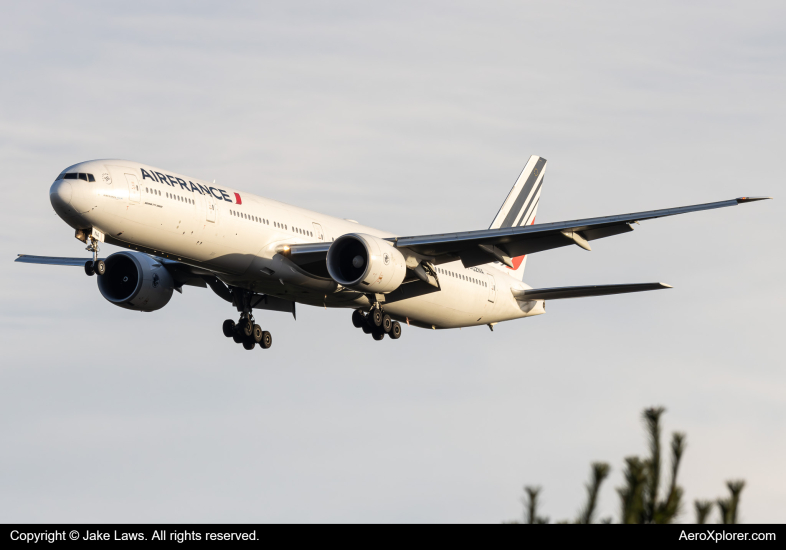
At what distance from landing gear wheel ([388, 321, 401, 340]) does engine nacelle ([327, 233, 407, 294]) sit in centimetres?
413

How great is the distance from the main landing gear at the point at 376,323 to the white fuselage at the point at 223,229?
1.52 feet

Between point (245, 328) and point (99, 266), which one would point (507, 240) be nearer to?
point (245, 328)

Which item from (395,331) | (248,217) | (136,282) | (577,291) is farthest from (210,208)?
(577,291)

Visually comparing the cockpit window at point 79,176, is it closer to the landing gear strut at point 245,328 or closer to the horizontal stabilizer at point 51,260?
the landing gear strut at point 245,328

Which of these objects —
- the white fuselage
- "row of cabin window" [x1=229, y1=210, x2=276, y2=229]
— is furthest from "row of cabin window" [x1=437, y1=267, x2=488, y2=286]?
"row of cabin window" [x1=229, y1=210, x2=276, y2=229]

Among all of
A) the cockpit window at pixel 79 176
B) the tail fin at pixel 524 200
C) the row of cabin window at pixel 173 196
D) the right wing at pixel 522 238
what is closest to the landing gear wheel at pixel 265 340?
the right wing at pixel 522 238

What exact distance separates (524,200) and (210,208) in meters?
23.8

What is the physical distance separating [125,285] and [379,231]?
A: 35.0 ft

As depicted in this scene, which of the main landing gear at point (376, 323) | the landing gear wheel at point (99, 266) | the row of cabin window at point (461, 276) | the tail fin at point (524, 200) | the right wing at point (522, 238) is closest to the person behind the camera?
the landing gear wheel at point (99, 266)

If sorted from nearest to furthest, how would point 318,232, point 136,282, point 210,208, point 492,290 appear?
point 210,208 → point 318,232 → point 136,282 → point 492,290

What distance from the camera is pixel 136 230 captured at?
32594 millimetres

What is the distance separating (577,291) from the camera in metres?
42.0

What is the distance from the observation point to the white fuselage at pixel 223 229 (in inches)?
1265
